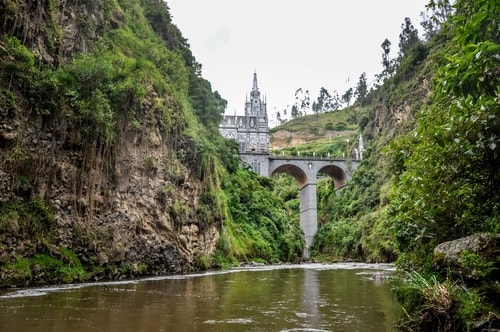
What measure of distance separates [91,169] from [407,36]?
76.5 m

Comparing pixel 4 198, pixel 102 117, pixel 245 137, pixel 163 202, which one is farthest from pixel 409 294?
pixel 245 137

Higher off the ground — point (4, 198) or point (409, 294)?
point (4, 198)

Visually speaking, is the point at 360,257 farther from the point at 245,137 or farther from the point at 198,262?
the point at 245,137

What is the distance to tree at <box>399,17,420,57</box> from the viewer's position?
257 ft

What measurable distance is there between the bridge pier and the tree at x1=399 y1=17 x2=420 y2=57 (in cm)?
3158

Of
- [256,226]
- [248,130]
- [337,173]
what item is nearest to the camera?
[256,226]

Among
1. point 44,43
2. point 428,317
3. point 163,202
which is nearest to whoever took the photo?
point 428,317

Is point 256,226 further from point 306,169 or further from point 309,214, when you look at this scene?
point 306,169

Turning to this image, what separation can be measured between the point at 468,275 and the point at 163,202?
19.8 m

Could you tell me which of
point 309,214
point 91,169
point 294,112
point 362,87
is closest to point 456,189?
point 91,169

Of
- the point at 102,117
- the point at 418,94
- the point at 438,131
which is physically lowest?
the point at 438,131

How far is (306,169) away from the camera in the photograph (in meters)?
73.6

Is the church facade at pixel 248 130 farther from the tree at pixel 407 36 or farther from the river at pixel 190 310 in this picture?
the river at pixel 190 310

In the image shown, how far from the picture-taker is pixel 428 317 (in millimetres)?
6246
